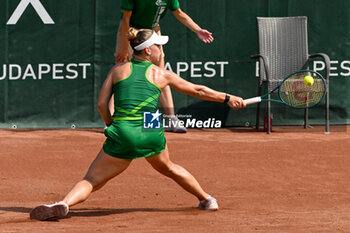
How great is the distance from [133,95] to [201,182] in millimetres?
1726

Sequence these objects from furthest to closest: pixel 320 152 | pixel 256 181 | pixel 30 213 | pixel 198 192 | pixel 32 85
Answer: pixel 32 85 < pixel 320 152 < pixel 256 181 < pixel 198 192 < pixel 30 213

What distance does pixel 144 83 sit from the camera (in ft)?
14.9

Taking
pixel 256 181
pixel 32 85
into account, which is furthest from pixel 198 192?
pixel 32 85

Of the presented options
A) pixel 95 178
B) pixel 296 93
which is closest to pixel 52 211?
pixel 95 178

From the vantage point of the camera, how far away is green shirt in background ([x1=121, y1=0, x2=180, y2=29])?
24.4 ft

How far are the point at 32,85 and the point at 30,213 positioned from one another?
4885mm

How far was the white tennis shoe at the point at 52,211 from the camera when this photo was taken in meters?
4.33

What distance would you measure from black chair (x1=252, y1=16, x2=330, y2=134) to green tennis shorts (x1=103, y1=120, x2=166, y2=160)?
13.2 ft

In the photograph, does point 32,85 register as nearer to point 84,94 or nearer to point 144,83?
point 84,94

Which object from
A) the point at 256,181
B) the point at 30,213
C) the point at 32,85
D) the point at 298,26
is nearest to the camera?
the point at 30,213

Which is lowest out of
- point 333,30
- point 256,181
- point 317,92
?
point 256,181

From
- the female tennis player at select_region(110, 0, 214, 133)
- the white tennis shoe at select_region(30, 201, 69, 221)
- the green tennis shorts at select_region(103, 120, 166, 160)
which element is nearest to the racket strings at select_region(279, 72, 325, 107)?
the female tennis player at select_region(110, 0, 214, 133)

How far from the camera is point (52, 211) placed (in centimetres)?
434

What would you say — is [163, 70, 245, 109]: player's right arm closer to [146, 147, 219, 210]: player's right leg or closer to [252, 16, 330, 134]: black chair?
[146, 147, 219, 210]: player's right leg
